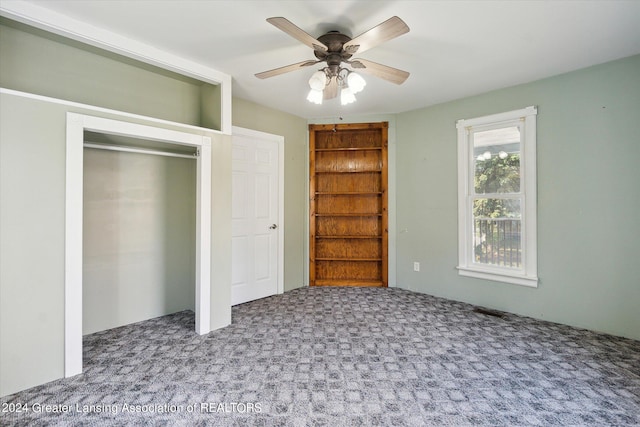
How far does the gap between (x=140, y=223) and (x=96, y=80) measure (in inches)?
55.0


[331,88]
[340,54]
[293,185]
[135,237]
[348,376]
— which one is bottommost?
[348,376]

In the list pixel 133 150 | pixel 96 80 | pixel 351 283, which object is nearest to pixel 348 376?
pixel 351 283

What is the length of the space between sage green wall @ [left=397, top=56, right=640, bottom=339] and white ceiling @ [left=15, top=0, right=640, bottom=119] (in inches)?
9.9

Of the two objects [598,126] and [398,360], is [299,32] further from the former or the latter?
[598,126]

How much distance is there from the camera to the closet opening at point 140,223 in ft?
9.14

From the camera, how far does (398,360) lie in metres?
2.38

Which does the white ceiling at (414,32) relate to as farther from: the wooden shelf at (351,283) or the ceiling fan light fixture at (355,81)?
the wooden shelf at (351,283)

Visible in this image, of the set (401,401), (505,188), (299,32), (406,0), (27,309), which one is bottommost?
(401,401)

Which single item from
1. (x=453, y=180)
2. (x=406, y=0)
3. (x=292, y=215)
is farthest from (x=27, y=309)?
(x=453, y=180)

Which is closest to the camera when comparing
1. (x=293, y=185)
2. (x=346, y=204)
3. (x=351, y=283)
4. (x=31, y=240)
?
(x=31, y=240)

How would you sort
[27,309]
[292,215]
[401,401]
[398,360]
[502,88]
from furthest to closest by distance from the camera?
[292,215] < [502,88] < [398,360] < [27,309] < [401,401]

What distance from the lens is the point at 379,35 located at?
1.93 meters

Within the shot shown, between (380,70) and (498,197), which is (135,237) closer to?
(380,70)

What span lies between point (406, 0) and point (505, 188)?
2.54 metres
